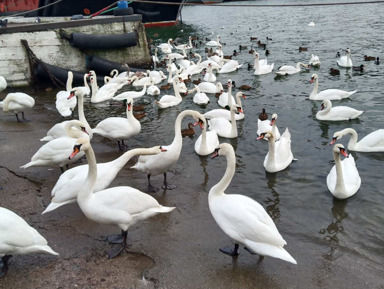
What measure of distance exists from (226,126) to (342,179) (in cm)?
424

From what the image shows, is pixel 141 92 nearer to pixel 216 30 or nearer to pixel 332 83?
pixel 332 83

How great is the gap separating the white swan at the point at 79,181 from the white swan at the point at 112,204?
0.66 m

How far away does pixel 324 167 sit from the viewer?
28.0 ft

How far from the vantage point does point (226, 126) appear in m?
10.7

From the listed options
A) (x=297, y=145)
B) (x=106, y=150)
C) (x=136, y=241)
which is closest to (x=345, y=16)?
(x=297, y=145)

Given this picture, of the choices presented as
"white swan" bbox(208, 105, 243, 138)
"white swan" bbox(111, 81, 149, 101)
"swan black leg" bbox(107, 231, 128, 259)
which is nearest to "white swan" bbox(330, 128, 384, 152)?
"white swan" bbox(208, 105, 243, 138)

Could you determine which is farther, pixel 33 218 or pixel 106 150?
pixel 106 150

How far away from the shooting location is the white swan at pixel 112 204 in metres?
4.89

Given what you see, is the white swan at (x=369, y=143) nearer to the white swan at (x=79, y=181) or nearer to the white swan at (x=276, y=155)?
the white swan at (x=276, y=155)

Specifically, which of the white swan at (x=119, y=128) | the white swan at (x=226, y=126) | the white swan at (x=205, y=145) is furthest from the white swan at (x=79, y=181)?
the white swan at (x=226, y=126)

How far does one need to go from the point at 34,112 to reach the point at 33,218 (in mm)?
7599

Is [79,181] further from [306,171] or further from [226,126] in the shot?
[226,126]

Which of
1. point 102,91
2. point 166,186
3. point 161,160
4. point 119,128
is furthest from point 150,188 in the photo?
point 102,91

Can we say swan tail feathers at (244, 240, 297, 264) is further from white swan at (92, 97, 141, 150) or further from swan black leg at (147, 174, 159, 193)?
white swan at (92, 97, 141, 150)
